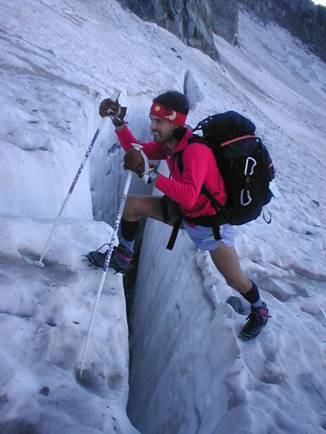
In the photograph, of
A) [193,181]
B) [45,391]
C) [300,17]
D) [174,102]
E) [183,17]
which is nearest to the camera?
[45,391]

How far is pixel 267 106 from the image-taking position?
58.4ft

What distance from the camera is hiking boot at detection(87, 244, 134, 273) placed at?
3.25 m

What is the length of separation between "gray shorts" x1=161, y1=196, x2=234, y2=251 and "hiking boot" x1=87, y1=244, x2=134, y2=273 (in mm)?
406

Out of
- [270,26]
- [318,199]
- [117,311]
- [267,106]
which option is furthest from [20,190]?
[270,26]

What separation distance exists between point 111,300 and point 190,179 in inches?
42.5

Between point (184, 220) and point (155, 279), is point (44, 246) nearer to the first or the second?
point (184, 220)

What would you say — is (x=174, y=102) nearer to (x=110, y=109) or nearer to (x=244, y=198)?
(x=110, y=109)

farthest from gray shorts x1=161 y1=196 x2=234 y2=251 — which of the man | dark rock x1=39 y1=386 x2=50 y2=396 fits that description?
dark rock x1=39 y1=386 x2=50 y2=396

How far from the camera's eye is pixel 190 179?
265 centimetres

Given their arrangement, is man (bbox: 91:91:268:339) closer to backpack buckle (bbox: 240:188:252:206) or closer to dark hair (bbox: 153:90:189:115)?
dark hair (bbox: 153:90:189:115)

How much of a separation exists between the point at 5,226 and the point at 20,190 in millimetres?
586

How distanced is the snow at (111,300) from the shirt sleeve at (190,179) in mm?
954

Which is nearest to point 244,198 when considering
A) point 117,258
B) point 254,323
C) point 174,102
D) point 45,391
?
point 174,102

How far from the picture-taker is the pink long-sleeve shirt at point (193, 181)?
2.65 meters
